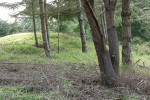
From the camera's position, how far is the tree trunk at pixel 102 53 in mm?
6539

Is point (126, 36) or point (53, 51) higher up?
point (126, 36)

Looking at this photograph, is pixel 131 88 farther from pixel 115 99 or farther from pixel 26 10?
pixel 26 10

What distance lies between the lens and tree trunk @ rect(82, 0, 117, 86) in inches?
257

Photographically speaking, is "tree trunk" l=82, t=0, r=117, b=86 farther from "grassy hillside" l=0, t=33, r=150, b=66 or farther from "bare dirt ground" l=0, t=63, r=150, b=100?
"grassy hillside" l=0, t=33, r=150, b=66

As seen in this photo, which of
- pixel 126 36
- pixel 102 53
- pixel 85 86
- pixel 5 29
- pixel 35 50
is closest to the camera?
pixel 85 86

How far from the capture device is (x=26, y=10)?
62.5ft

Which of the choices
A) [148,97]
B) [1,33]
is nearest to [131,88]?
[148,97]

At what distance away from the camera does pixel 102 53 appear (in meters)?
6.65

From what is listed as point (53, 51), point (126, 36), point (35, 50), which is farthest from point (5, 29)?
point (126, 36)

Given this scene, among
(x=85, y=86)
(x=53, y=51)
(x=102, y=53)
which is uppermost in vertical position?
(x=102, y=53)

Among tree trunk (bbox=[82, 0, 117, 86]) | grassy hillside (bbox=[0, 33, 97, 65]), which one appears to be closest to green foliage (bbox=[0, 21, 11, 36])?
grassy hillside (bbox=[0, 33, 97, 65])

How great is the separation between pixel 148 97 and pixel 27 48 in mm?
14708

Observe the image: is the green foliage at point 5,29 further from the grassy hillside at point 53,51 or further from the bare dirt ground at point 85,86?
the bare dirt ground at point 85,86

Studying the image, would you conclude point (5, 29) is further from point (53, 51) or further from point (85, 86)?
point (85, 86)
